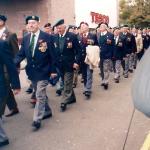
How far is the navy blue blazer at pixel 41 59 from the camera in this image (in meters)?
7.26

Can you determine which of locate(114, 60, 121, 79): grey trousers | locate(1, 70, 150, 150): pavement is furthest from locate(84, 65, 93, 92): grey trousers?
locate(114, 60, 121, 79): grey trousers

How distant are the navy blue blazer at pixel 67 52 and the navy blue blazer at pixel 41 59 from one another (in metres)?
1.33

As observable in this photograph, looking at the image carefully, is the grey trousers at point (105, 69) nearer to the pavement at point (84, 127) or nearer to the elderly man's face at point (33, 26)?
the pavement at point (84, 127)

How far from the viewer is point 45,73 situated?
23.8ft

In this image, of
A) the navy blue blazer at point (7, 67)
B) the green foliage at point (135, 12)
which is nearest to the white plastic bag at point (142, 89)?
the navy blue blazer at point (7, 67)

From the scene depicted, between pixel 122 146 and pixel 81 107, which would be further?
pixel 81 107

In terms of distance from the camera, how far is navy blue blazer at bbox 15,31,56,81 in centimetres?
726

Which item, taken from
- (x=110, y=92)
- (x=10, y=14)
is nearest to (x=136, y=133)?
(x=110, y=92)

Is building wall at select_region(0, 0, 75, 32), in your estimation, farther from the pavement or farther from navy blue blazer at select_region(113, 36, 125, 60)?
the pavement

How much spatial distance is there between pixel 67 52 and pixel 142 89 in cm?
631

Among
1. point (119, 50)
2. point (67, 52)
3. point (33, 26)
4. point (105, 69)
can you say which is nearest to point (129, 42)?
point (119, 50)

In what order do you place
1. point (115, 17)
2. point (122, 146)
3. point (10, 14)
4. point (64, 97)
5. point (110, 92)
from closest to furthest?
point (122, 146), point (64, 97), point (110, 92), point (10, 14), point (115, 17)

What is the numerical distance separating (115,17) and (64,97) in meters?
23.2

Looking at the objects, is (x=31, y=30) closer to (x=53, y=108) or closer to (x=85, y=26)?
(x=53, y=108)
